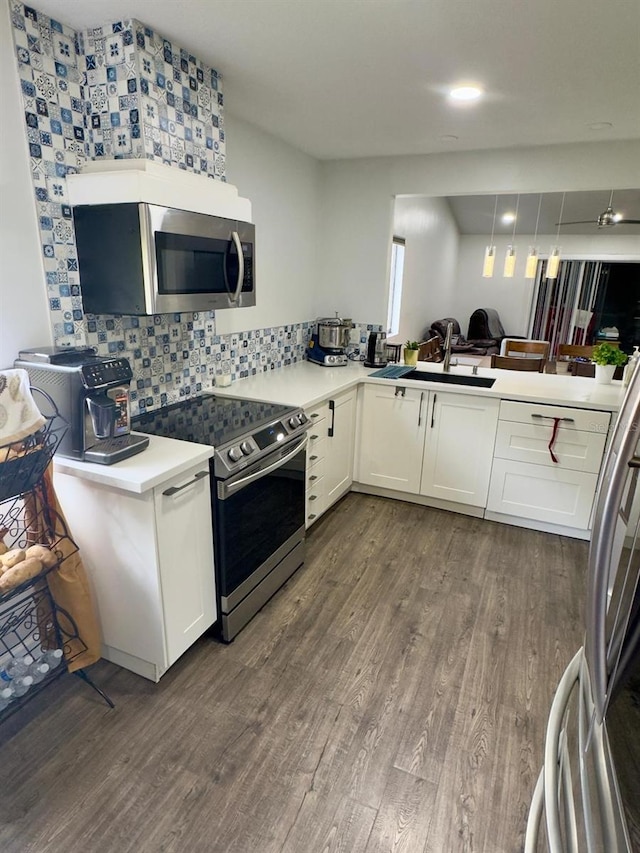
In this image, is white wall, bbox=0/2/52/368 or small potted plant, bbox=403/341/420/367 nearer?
white wall, bbox=0/2/52/368

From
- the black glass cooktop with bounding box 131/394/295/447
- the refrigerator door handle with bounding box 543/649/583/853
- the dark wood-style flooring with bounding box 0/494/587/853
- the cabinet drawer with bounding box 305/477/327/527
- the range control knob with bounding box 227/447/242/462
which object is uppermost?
the black glass cooktop with bounding box 131/394/295/447

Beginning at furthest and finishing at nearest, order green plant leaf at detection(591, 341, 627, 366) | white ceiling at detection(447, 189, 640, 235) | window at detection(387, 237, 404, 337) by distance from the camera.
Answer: white ceiling at detection(447, 189, 640, 235) → window at detection(387, 237, 404, 337) → green plant leaf at detection(591, 341, 627, 366)

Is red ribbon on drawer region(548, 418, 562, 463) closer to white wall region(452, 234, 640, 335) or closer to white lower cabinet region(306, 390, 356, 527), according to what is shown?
white lower cabinet region(306, 390, 356, 527)

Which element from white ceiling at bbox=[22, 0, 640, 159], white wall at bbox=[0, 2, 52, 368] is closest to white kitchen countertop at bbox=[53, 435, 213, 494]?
white wall at bbox=[0, 2, 52, 368]

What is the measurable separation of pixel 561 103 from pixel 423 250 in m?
4.65

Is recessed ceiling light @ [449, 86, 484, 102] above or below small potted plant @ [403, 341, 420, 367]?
above

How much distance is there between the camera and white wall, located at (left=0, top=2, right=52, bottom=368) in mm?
1688

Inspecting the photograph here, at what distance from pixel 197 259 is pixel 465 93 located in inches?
60.0

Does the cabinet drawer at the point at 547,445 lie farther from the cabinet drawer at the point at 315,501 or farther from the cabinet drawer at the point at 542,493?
the cabinet drawer at the point at 315,501

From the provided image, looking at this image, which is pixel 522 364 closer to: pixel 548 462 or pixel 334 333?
pixel 548 462

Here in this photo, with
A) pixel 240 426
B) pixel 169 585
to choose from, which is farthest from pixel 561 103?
pixel 169 585

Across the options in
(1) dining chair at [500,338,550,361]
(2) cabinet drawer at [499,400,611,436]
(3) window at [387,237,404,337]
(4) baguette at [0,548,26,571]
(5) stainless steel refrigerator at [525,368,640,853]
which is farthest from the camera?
(3) window at [387,237,404,337]

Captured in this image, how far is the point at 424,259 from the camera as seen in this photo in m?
7.13

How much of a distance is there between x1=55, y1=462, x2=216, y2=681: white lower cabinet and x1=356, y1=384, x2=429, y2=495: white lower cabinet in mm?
1716
